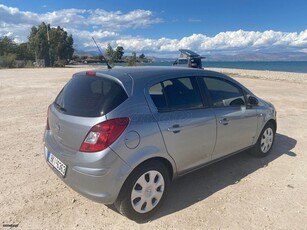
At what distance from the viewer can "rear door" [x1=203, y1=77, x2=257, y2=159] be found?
3.98m

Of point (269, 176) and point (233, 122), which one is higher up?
point (233, 122)

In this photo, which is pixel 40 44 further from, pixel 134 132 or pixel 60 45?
pixel 134 132

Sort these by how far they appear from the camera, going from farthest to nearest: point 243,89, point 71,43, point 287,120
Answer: point 71,43
point 287,120
point 243,89

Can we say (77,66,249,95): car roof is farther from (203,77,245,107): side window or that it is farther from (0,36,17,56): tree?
(0,36,17,56): tree

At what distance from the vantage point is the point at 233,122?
418 cm

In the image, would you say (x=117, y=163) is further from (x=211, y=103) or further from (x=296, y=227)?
(x=296, y=227)

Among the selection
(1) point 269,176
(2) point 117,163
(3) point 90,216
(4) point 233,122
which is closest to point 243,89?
(4) point 233,122

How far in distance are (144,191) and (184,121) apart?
98cm

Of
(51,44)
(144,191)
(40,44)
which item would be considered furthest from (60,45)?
(144,191)

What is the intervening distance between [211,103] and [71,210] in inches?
92.6

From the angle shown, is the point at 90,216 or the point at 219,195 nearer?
the point at 90,216

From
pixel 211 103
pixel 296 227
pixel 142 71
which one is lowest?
pixel 296 227

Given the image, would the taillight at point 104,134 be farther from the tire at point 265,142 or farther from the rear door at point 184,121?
the tire at point 265,142

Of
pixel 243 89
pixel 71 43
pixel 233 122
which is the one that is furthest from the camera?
pixel 71 43
